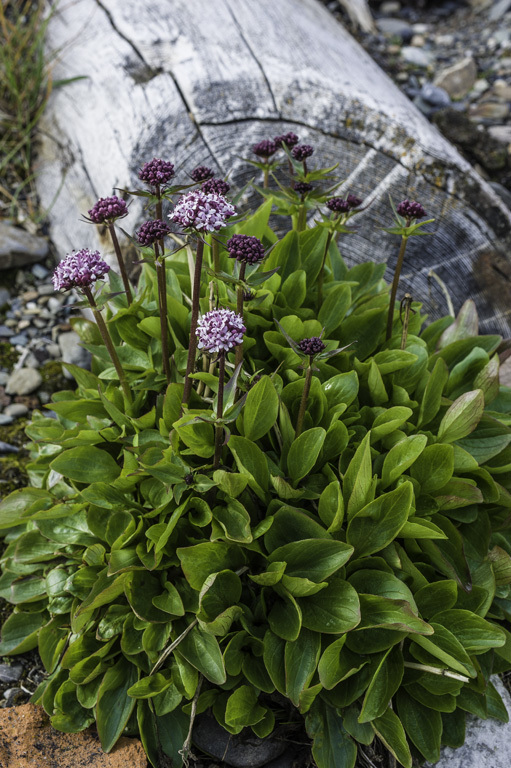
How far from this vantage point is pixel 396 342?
2.96 metres

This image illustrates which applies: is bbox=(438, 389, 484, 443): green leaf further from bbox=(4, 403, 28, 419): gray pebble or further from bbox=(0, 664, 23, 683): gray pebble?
bbox=(4, 403, 28, 419): gray pebble

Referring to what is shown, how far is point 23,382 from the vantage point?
4055 millimetres

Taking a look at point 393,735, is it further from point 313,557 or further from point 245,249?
point 245,249

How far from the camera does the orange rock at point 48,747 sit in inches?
95.2

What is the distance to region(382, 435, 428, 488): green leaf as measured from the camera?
2414 mm

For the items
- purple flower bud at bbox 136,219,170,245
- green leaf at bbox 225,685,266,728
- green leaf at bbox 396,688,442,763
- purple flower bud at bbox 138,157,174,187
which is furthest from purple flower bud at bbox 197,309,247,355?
green leaf at bbox 396,688,442,763

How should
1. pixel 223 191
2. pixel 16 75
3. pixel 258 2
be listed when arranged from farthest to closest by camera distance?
1. pixel 16 75
2. pixel 258 2
3. pixel 223 191

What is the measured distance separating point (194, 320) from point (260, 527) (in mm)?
800

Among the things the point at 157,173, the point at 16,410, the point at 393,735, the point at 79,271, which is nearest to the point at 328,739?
the point at 393,735

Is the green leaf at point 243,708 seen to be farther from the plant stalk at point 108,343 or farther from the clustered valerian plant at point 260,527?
the plant stalk at point 108,343

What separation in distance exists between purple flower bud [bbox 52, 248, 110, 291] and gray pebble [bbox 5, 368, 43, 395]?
6.80ft

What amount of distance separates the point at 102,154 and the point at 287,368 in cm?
232

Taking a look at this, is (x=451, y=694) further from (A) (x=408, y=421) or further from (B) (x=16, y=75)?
(B) (x=16, y=75)

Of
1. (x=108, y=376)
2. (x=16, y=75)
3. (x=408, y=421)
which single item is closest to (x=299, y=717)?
(x=408, y=421)
